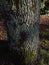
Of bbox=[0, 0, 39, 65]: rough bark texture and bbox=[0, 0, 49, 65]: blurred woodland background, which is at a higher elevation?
bbox=[0, 0, 39, 65]: rough bark texture

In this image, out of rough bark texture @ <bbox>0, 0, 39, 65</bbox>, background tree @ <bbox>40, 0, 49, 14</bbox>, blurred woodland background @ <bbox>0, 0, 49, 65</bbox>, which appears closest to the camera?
rough bark texture @ <bbox>0, 0, 39, 65</bbox>

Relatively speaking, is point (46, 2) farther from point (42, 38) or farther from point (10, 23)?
point (10, 23)

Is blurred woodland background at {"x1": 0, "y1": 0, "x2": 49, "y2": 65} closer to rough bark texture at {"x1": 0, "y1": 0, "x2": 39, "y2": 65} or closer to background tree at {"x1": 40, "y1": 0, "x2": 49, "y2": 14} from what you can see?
background tree at {"x1": 40, "y1": 0, "x2": 49, "y2": 14}

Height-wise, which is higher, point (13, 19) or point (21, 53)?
point (13, 19)

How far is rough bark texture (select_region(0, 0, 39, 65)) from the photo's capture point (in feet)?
15.1

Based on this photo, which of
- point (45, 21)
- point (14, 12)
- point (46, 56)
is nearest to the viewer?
point (14, 12)

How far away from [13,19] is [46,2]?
21.2 feet

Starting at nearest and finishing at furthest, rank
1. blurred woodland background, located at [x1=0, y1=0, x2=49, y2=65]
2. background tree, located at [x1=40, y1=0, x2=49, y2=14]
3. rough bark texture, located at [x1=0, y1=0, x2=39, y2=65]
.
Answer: rough bark texture, located at [x1=0, y1=0, x2=39, y2=65], blurred woodland background, located at [x1=0, y1=0, x2=49, y2=65], background tree, located at [x1=40, y1=0, x2=49, y2=14]

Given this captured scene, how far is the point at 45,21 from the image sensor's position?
973 centimetres

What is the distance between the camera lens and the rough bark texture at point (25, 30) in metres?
4.60

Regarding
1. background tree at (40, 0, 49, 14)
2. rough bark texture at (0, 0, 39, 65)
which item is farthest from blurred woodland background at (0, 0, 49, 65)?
rough bark texture at (0, 0, 39, 65)

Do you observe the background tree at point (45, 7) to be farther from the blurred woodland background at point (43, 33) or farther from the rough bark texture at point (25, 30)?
the rough bark texture at point (25, 30)

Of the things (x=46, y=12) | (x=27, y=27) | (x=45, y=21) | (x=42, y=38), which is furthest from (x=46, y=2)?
(x=27, y=27)

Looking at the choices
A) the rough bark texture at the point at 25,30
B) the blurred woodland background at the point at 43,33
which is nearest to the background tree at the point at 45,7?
the blurred woodland background at the point at 43,33
